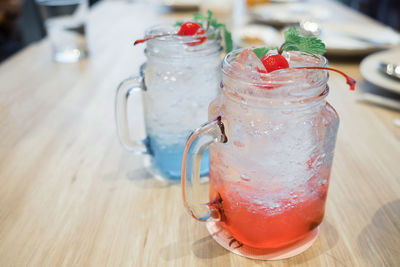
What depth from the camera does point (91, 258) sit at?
1.66 feet

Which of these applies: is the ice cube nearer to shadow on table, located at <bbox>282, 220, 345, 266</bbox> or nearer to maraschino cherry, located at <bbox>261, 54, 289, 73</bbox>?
maraschino cherry, located at <bbox>261, 54, 289, 73</bbox>

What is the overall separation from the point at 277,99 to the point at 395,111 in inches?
22.6

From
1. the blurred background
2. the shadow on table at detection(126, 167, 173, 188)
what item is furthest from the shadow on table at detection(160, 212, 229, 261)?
the blurred background

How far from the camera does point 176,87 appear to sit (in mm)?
621

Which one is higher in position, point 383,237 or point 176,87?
point 176,87

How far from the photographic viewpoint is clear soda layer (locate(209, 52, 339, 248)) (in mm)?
456

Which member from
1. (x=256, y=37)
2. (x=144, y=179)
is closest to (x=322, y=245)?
(x=144, y=179)

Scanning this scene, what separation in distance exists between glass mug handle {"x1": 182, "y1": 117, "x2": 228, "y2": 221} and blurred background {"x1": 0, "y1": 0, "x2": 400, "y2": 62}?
1112 millimetres

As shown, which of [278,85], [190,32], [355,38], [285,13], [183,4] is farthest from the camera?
[183,4]

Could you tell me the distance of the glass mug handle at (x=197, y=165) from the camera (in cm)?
47

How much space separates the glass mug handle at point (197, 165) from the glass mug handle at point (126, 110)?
20 centimetres

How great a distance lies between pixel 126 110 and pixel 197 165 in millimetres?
235

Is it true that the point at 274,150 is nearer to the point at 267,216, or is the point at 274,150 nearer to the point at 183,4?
the point at 267,216

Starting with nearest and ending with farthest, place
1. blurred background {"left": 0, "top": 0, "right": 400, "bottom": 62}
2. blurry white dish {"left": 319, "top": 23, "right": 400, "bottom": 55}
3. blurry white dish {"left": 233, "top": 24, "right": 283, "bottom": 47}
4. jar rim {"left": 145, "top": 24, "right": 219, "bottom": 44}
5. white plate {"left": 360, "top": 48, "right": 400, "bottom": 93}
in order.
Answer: jar rim {"left": 145, "top": 24, "right": 219, "bottom": 44} < white plate {"left": 360, "top": 48, "right": 400, "bottom": 93} < blurry white dish {"left": 319, "top": 23, "right": 400, "bottom": 55} < blurry white dish {"left": 233, "top": 24, "right": 283, "bottom": 47} < blurred background {"left": 0, "top": 0, "right": 400, "bottom": 62}
